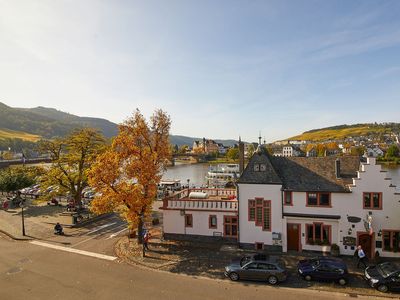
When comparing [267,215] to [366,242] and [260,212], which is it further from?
[366,242]

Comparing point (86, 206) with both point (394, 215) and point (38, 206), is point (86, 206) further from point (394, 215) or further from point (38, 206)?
point (394, 215)

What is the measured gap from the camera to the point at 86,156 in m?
38.4

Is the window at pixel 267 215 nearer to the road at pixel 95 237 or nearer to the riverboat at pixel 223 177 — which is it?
the road at pixel 95 237

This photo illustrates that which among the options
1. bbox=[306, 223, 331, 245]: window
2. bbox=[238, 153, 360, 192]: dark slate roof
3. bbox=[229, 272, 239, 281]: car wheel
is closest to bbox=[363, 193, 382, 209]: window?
bbox=[238, 153, 360, 192]: dark slate roof

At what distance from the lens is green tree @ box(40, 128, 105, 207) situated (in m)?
37.7

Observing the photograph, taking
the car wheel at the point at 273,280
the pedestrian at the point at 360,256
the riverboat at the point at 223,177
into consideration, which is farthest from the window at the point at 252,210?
the riverboat at the point at 223,177

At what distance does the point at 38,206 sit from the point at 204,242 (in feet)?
99.7

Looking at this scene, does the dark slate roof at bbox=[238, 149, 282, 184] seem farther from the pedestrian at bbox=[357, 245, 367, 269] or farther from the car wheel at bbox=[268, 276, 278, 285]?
the car wheel at bbox=[268, 276, 278, 285]

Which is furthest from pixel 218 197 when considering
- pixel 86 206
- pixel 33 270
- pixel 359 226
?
pixel 86 206

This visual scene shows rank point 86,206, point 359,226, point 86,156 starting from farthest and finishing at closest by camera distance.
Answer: point 86,206 < point 86,156 < point 359,226

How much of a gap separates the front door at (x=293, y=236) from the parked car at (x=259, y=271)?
5617 mm

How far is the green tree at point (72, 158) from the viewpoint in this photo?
3772 cm

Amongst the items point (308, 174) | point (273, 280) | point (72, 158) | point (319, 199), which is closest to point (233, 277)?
point (273, 280)

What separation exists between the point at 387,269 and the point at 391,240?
519cm
